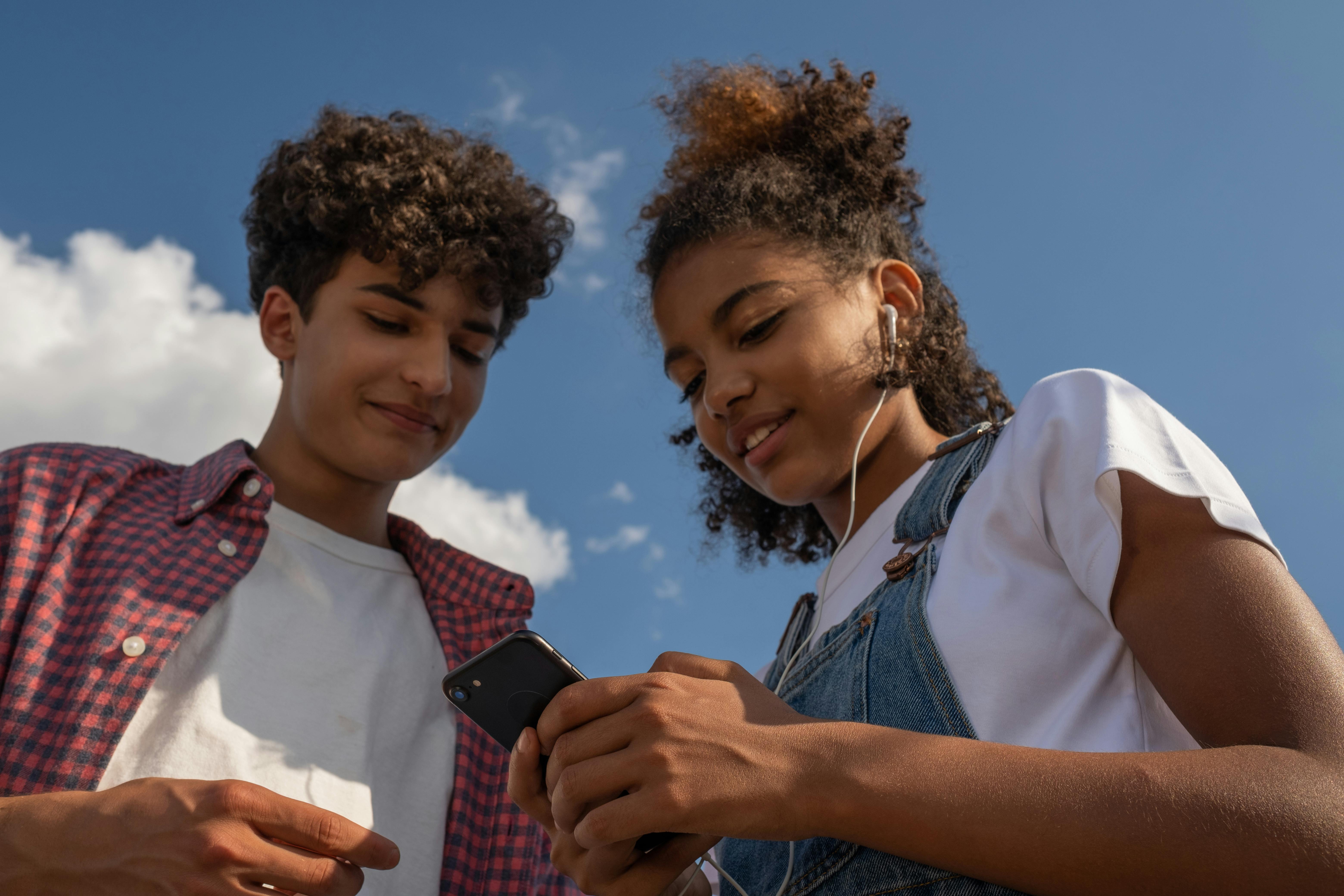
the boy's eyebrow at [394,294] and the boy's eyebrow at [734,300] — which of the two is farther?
the boy's eyebrow at [394,294]

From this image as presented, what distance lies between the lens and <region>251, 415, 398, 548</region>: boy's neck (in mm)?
3053

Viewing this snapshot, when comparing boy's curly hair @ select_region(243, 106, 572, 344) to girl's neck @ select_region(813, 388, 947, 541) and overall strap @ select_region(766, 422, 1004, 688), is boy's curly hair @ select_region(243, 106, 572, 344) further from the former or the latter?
overall strap @ select_region(766, 422, 1004, 688)

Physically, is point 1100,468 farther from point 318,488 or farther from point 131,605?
point 318,488

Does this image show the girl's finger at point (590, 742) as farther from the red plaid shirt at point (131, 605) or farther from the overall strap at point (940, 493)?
the red plaid shirt at point (131, 605)

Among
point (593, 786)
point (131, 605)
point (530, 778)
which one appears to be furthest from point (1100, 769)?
point (131, 605)

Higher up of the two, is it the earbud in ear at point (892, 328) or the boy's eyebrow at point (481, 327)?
the boy's eyebrow at point (481, 327)

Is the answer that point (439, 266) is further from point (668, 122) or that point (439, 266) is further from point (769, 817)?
point (769, 817)

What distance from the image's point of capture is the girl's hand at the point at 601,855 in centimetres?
161

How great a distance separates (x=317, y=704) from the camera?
249 centimetres

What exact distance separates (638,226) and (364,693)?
183cm

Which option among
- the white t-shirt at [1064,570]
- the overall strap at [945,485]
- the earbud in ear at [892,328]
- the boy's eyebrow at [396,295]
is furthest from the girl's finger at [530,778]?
the boy's eyebrow at [396,295]

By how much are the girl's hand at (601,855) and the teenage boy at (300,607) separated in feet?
1.26

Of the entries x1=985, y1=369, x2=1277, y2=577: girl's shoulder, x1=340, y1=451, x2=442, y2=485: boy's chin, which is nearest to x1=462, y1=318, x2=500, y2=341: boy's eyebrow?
x1=340, y1=451, x2=442, y2=485: boy's chin

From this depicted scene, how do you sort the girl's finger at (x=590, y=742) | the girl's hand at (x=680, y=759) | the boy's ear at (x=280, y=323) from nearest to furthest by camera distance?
the girl's hand at (x=680, y=759)
the girl's finger at (x=590, y=742)
the boy's ear at (x=280, y=323)
